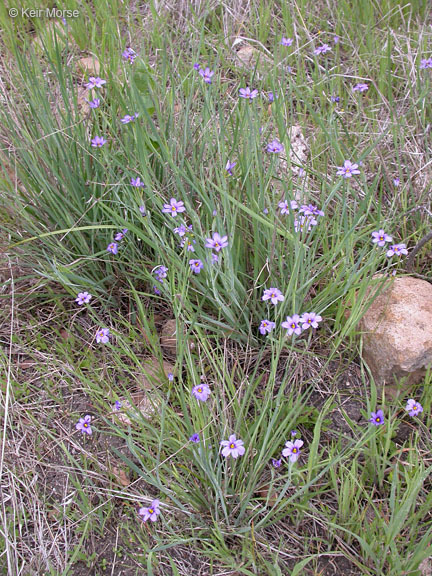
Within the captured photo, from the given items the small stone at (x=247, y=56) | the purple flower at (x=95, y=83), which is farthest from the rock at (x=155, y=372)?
the small stone at (x=247, y=56)

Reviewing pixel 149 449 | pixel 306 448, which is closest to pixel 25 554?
pixel 149 449

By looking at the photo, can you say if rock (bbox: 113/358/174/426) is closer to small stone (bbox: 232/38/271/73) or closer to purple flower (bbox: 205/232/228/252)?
purple flower (bbox: 205/232/228/252)

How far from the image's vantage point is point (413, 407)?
1846 mm

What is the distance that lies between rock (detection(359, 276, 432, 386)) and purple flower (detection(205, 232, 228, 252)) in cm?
62

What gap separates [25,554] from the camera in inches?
68.1

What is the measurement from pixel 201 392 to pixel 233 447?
0.22 metres

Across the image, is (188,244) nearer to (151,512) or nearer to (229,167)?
(229,167)

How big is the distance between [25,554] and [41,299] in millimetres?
1101

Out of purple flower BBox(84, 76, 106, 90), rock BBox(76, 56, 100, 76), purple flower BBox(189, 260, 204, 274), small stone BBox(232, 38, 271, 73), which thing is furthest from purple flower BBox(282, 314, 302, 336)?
rock BBox(76, 56, 100, 76)

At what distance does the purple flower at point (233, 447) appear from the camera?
162cm

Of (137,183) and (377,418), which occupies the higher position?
(137,183)

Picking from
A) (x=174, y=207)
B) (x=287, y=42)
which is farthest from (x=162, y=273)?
(x=287, y=42)

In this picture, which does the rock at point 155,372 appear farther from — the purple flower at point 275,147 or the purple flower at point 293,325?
the purple flower at point 275,147

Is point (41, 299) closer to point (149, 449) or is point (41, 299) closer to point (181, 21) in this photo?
point (149, 449)
